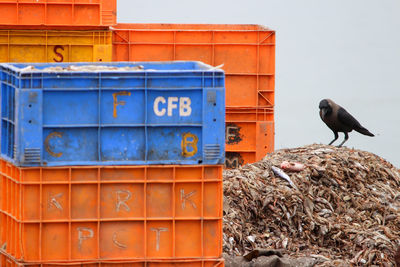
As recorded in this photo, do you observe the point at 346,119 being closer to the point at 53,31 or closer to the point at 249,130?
the point at 249,130

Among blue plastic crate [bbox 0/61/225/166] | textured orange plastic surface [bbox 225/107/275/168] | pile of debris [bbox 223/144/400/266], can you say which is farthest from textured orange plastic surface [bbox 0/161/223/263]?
textured orange plastic surface [bbox 225/107/275/168]

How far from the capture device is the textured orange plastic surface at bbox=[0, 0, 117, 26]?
50.7 ft

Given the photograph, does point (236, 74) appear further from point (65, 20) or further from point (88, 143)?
point (88, 143)

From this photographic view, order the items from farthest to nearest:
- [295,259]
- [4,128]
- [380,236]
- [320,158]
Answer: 1. [320,158]
2. [380,236]
3. [295,259]
4. [4,128]

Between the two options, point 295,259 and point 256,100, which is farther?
point 256,100

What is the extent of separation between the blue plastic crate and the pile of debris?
280 centimetres

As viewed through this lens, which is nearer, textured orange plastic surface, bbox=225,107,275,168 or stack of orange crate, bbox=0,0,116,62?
stack of orange crate, bbox=0,0,116,62

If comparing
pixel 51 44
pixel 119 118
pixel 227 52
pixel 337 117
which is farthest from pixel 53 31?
pixel 119 118

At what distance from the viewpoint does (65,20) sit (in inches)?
614

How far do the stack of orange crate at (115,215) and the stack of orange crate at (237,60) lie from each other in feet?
23.6

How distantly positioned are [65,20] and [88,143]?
23.6 ft

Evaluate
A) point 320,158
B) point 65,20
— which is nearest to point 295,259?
point 320,158

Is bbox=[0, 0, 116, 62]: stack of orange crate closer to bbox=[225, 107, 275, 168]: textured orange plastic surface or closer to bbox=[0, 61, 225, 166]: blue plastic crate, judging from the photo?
bbox=[225, 107, 275, 168]: textured orange plastic surface

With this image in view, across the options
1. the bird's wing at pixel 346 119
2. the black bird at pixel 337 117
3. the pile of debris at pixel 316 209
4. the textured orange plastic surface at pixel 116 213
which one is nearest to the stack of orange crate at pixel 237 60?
the black bird at pixel 337 117
